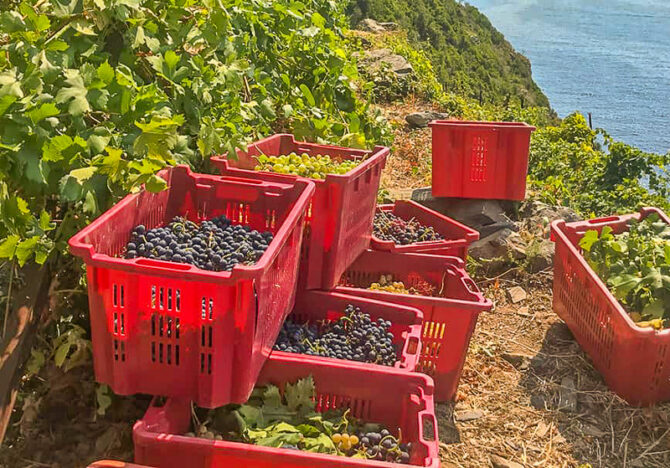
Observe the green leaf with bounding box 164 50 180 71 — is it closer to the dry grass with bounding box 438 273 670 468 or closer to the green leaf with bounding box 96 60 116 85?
the green leaf with bounding box 96 60 116 85

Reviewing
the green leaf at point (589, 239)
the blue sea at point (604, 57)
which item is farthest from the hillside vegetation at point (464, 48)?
the green leaf at point (589, 239)

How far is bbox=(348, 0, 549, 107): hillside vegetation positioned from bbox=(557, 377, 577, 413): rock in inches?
715

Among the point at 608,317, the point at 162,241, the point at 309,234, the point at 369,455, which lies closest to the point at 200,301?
the point at 162,241

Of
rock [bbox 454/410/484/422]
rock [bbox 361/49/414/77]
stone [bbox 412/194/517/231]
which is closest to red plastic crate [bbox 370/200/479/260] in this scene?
stone [bbox 412/194/517/231]

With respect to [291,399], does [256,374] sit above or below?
above

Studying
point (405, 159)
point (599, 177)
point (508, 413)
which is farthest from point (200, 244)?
point (599, 177)

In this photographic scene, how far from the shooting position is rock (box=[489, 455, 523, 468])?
3207 mm

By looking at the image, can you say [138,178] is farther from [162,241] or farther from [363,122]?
[363,122]

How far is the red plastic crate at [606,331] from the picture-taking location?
3436 millimetres

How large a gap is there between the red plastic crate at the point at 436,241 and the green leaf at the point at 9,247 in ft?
6.51

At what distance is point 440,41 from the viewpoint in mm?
31297

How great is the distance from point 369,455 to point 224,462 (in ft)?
1.74

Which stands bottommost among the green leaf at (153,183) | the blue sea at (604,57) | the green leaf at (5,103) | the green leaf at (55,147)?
the blue sea at (604,57)

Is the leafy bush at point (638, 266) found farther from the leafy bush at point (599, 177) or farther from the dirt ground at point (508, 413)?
the leafy bush at point (599, 177)
